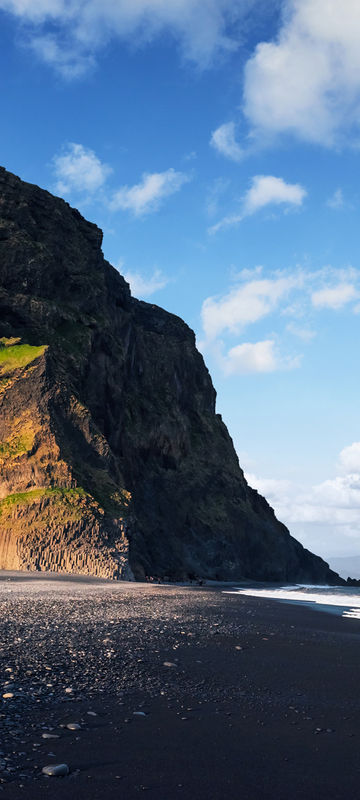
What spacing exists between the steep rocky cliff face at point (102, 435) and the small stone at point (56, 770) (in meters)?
34.1

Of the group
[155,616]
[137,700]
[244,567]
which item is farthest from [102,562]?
[244,567]

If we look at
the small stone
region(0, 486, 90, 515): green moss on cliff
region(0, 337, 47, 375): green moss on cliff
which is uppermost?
region(0, 337, 47, 375): green moss on cliff

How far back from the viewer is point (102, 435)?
162 feet

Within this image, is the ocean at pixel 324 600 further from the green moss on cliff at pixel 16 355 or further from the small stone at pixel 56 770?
the green moss on cliff at pixel 16 355

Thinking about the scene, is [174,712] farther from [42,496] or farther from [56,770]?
[42,496]

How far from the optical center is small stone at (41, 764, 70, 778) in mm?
4613

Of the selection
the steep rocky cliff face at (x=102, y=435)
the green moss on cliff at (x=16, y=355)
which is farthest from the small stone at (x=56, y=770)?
the green moss on cliff at (x=16, y=355)

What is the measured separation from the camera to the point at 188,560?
68750 mm

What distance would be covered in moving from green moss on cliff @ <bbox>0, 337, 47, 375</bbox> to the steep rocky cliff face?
13cm

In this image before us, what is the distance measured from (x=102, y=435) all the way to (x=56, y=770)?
45.2m

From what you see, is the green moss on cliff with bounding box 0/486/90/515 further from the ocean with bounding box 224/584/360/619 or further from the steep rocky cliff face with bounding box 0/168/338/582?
the ocean with bounding box 224/584/360/619

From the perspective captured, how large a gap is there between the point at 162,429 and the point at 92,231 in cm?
2752

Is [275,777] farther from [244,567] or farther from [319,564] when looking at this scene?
[319,564]

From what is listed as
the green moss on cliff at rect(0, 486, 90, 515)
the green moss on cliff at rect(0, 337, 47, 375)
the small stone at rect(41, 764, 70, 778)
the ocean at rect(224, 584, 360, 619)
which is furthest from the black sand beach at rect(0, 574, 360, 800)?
the green moss on cliff at rect(0, 337, 47, 375)
